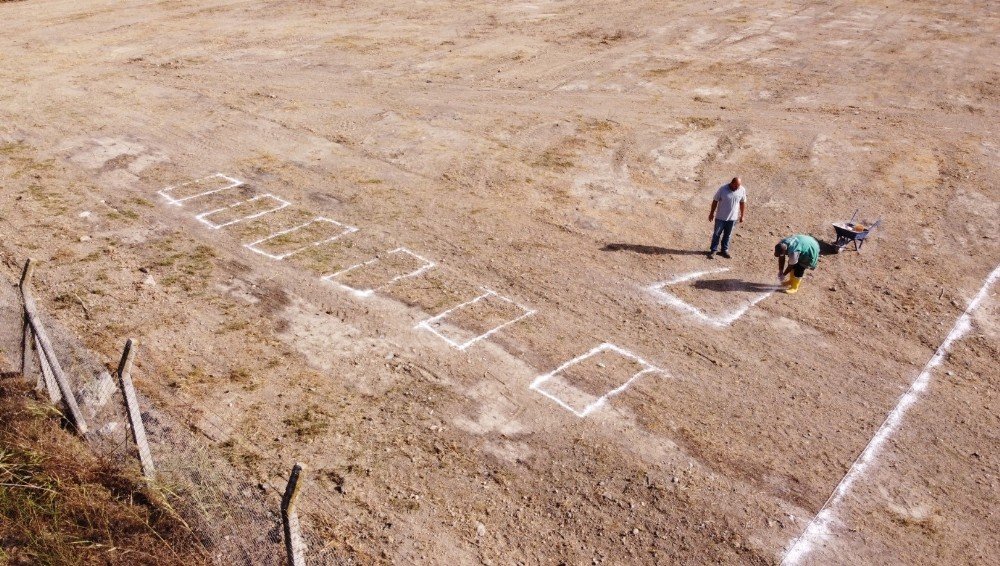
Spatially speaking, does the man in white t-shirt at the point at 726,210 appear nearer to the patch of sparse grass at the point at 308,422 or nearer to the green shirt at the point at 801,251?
the green shirt at the point at 801,251

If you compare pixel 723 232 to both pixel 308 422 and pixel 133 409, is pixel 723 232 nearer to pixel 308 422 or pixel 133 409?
pixel 308 422

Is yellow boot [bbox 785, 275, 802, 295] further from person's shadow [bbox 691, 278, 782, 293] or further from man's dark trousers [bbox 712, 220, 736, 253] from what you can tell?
man's dark trousers [bbox 712, 220, 736, 253]

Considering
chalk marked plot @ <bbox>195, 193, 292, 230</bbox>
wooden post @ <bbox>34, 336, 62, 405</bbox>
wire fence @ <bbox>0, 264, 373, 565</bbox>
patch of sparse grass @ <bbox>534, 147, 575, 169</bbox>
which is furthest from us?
patch of sparse grass @ <bbox>534, 147, 575, 169</bbox>

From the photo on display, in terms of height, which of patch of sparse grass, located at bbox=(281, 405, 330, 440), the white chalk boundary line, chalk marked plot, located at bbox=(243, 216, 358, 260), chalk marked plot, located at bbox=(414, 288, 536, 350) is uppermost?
chalk marked plot, located at bbox=(243, 216, 358, 260)

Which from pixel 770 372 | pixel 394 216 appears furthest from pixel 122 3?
pixel 770 372

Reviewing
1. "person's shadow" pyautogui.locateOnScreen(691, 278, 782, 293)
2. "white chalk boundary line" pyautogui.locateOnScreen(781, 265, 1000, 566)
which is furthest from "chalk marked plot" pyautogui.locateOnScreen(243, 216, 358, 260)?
"white chalk boundary line" pyautogui.locateOnScreen(781, 265, 1000, 566)

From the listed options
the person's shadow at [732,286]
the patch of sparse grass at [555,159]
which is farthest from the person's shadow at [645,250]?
the patch of sparse grass at [555,159]

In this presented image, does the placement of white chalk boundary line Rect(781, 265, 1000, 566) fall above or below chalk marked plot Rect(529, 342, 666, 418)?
below

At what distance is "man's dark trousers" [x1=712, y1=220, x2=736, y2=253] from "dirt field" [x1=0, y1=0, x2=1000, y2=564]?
0.38 metres

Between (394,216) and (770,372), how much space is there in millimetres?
8079

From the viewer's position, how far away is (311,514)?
804cm

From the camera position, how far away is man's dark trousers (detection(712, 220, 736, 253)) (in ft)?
45.7

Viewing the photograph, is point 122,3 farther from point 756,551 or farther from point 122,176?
point 756,551

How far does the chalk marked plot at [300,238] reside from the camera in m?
13.7
